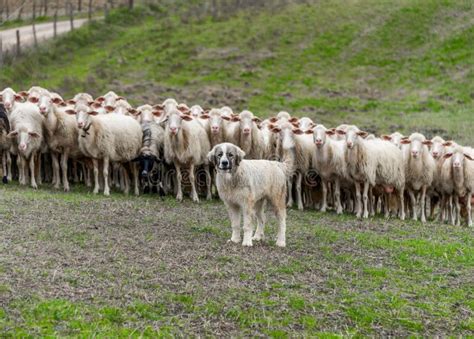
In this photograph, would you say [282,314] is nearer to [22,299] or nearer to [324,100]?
[22,299]

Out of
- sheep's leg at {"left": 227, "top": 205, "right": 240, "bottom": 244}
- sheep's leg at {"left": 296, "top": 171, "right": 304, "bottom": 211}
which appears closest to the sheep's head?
sheep's leg at {"left": 296, "top": 171, "right": 304, "bottom": 211}

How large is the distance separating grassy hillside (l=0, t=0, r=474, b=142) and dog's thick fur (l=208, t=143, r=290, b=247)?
1928cm

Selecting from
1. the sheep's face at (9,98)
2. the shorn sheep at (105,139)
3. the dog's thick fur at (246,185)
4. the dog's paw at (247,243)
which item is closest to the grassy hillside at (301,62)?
the shorn sheep at (105,139)

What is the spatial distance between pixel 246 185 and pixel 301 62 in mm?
31510

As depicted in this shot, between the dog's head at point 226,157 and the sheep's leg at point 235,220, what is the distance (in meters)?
0.71

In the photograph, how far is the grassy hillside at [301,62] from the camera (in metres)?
35.5

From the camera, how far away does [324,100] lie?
36.3 m

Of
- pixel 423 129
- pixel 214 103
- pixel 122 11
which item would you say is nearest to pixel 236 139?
pixel 423 129

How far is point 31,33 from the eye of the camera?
146 feet

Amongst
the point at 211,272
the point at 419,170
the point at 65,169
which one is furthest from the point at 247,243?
the point at 419,170

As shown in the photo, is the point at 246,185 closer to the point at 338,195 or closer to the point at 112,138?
the point at 338,195

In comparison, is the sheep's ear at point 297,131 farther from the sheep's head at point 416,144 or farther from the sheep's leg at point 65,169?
the sheep's leg at point 65,169

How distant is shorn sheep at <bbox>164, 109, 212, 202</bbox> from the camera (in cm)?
1792

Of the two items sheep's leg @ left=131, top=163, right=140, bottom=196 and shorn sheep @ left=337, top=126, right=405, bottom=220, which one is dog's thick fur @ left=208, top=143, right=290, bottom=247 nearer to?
shorn sheep @ left=337, top=126, right=405, bottom=220
